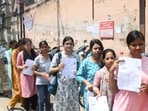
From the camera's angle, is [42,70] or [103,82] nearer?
[103,82]

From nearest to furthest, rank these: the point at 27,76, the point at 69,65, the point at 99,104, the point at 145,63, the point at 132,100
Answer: the point at 145,63
the point at 132,100
the point at 99,104
the point at 69,65
the point at 27,76

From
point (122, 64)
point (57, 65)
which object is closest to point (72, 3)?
point (57, 65)

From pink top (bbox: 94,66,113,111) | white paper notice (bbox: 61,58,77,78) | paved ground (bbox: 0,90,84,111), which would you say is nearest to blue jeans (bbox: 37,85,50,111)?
white paper notice (bbox: 61,58,77,78)

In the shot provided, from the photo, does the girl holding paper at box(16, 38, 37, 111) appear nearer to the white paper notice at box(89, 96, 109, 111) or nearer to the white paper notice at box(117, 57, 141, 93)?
the white paper notice at box(89, 96, 109, 111)

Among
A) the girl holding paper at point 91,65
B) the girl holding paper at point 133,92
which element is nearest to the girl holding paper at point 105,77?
the girl holding paper at point 91,65

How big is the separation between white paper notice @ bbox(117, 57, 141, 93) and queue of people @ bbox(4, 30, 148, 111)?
0.13 ft

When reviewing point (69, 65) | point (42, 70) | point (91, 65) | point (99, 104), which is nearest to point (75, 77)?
point (69, 65)

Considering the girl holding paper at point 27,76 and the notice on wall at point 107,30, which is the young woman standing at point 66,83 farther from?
the notice on wall at point 107,30

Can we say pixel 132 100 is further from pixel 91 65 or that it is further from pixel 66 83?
pixel 66 83

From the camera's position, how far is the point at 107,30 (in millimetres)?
9625

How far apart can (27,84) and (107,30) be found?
12.1ft

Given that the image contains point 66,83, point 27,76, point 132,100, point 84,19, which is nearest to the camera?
point 132,100

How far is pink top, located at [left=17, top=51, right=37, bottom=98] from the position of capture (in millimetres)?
6621

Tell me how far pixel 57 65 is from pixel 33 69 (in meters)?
1.14
